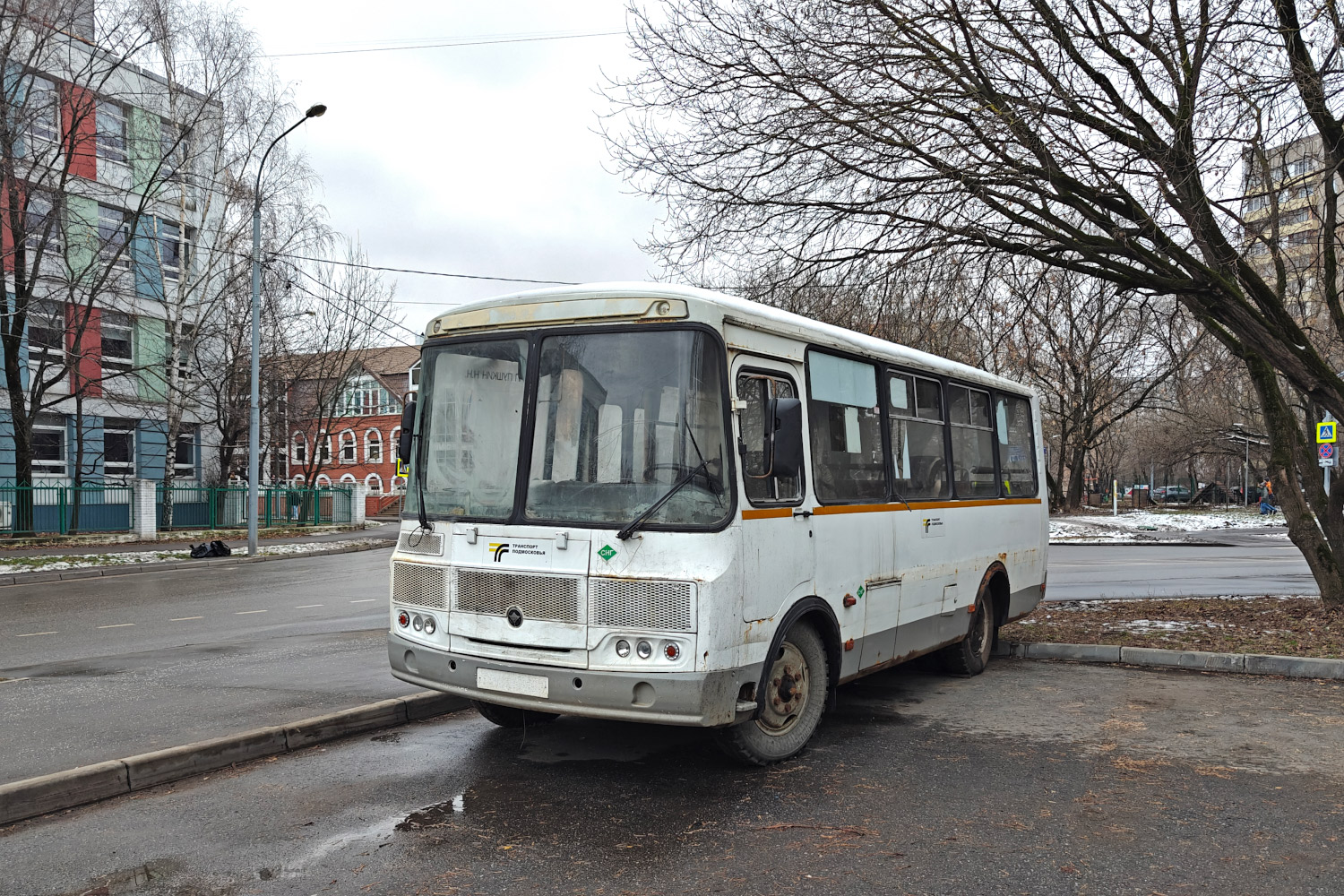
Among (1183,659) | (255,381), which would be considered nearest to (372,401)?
(255,381)

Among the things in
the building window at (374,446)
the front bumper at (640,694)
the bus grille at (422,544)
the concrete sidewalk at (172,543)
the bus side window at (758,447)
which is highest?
the building window at (374,446)

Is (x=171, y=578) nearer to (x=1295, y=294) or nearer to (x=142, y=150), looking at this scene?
(x=142, y=150)

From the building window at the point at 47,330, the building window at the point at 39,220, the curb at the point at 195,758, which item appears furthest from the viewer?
the building window at the point at 47,330

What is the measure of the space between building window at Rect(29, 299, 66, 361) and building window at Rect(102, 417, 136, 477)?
323cm

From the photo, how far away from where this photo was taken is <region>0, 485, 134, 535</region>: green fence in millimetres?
27469

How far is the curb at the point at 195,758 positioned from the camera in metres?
5.11

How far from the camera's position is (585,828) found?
4.92m

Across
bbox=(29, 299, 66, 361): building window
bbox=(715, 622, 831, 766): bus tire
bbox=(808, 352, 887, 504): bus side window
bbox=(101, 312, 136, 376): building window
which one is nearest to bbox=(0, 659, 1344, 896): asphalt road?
bbox=(715, 622, 831, 766): bus tire

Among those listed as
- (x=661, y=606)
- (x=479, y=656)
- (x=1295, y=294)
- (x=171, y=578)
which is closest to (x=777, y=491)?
(x=661, y=606)

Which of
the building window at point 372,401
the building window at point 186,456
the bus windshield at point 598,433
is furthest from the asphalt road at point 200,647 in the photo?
the building window at point 372,401

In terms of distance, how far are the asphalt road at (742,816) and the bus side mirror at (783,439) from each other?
5.73 ft

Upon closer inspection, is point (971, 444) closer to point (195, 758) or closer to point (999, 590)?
point (999, 590)

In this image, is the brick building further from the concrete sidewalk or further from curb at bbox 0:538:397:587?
curb at bbox 0:538:397:587

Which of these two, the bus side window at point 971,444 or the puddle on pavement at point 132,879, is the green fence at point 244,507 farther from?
the puddle on pavement at point 132,879
